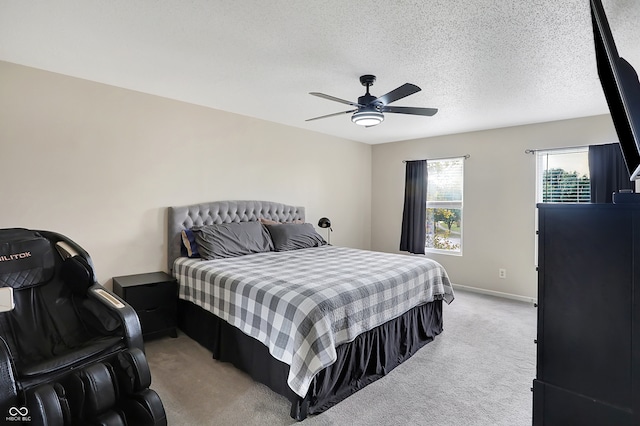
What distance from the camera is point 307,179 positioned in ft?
16.8

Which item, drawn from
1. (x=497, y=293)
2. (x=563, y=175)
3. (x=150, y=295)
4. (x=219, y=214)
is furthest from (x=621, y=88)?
(x=497, y=293)

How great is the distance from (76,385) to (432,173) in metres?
5.16

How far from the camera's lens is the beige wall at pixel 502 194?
425cm

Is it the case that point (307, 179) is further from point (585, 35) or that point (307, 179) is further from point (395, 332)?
point (585, 35)

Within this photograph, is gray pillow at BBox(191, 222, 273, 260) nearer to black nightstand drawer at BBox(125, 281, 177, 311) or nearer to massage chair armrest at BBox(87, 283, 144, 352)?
black nightstand drawer at BBox(125, 281, 177, 311)

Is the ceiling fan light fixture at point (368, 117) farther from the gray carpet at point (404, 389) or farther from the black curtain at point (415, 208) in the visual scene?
the black curtain at point (415, 208)

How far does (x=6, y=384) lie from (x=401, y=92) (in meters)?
2.72

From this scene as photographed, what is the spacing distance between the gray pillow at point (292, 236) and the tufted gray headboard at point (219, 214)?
33 centimetres

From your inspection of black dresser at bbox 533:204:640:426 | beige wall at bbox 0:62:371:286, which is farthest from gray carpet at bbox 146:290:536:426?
beige wall at bbox 0:62:371:286

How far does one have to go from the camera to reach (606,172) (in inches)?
150

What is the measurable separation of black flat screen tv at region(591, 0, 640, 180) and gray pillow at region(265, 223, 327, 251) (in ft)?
10.5

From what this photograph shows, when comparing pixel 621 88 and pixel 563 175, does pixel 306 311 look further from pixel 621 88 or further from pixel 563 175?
pixel 563 175

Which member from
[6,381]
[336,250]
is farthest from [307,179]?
[6,381]

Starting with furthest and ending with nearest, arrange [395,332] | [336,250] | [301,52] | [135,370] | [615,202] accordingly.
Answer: [336,250] < [395,332] < [301,52] < [135,370] < [615,202]
